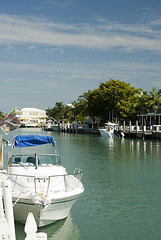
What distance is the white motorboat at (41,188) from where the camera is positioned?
12.8m

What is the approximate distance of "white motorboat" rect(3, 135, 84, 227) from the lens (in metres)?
12.8

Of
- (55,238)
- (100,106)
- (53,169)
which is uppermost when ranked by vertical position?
(100,106)

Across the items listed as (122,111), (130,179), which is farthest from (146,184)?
(122,111)

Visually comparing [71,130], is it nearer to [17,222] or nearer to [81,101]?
[81,101]

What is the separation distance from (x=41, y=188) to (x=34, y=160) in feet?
7.13

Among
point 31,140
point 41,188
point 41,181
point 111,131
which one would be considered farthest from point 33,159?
point 111,131

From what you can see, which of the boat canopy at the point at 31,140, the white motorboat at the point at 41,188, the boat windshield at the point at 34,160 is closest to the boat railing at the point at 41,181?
the white motorboat at the point at 41,188

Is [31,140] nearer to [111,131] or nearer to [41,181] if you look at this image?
[41,181]

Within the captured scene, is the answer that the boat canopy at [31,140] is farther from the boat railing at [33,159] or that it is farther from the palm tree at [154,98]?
the palm tree at [154,98]

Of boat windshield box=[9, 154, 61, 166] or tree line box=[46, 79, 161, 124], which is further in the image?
tree line box=[46, 79, 161, 124]

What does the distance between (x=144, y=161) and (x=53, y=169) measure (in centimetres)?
2237

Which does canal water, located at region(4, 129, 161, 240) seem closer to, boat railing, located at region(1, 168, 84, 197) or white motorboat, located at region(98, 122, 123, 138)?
boat railing, located at region(1, 168, 84, 197)

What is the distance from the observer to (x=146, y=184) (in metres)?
23.2

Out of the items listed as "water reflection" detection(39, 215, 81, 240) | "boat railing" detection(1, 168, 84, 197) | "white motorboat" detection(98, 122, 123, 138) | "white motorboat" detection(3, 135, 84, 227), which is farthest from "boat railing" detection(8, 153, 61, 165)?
"white motorboat" detection(98, 122, 123, 138)
